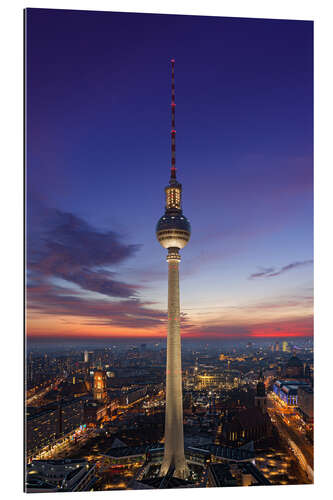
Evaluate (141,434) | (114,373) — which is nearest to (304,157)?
(141,434)

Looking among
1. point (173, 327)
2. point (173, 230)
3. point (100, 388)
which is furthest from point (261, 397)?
point (173, 230)

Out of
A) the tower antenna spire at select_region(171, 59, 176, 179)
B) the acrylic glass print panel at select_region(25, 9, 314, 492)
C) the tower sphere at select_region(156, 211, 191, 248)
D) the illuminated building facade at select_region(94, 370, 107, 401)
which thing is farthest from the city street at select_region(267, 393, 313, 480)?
the illuminated building facade at select_region(94, 370, 107, 401)

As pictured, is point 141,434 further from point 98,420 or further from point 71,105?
point 71,105

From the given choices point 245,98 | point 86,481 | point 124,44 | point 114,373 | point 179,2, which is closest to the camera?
point 179,2

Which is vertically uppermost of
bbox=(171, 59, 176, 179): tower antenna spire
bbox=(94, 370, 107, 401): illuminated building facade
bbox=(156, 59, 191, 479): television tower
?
bbox=(171, 59, 176, 179): tower antenna spire

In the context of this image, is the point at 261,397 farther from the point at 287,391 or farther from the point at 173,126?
the point at 173,126

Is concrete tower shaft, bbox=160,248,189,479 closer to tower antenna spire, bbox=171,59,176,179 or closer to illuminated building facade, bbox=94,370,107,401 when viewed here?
tower antenna spire, bbox=171,59,176,179
